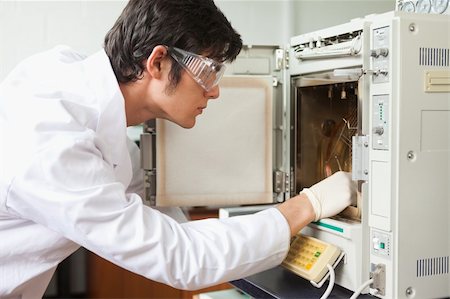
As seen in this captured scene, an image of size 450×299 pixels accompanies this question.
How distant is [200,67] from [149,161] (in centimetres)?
40

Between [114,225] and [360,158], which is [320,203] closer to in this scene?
[360,158]

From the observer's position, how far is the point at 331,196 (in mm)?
1400

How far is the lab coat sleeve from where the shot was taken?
114 centimetres

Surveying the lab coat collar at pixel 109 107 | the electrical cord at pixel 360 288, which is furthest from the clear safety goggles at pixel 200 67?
the electrical cord at pixel 360 288

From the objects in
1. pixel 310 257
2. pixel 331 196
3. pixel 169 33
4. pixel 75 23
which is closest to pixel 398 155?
pixel 331 196

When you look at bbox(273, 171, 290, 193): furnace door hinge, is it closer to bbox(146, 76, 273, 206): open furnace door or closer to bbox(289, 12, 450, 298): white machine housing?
bbox(146, 76, 273, 206): open furnace door

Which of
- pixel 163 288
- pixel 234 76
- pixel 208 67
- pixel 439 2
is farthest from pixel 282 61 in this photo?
pixel 163 288

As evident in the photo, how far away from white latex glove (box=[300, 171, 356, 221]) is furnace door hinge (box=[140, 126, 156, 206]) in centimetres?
48

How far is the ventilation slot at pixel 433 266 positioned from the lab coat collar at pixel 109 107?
768mm

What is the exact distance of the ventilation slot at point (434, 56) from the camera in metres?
1.24

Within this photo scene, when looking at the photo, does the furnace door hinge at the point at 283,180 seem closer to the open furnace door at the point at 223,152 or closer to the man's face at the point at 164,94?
the open furnace door at the point at 223,152

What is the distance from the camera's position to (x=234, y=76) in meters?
1.63

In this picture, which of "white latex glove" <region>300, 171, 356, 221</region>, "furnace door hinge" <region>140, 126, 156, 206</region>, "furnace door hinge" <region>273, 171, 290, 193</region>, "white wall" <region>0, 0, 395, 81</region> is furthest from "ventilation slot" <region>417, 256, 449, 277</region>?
"white wall" <region>0, 0, 395, 81</region>

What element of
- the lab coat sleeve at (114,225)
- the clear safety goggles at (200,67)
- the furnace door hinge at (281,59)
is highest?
the furnace door hinge at (281,59)
